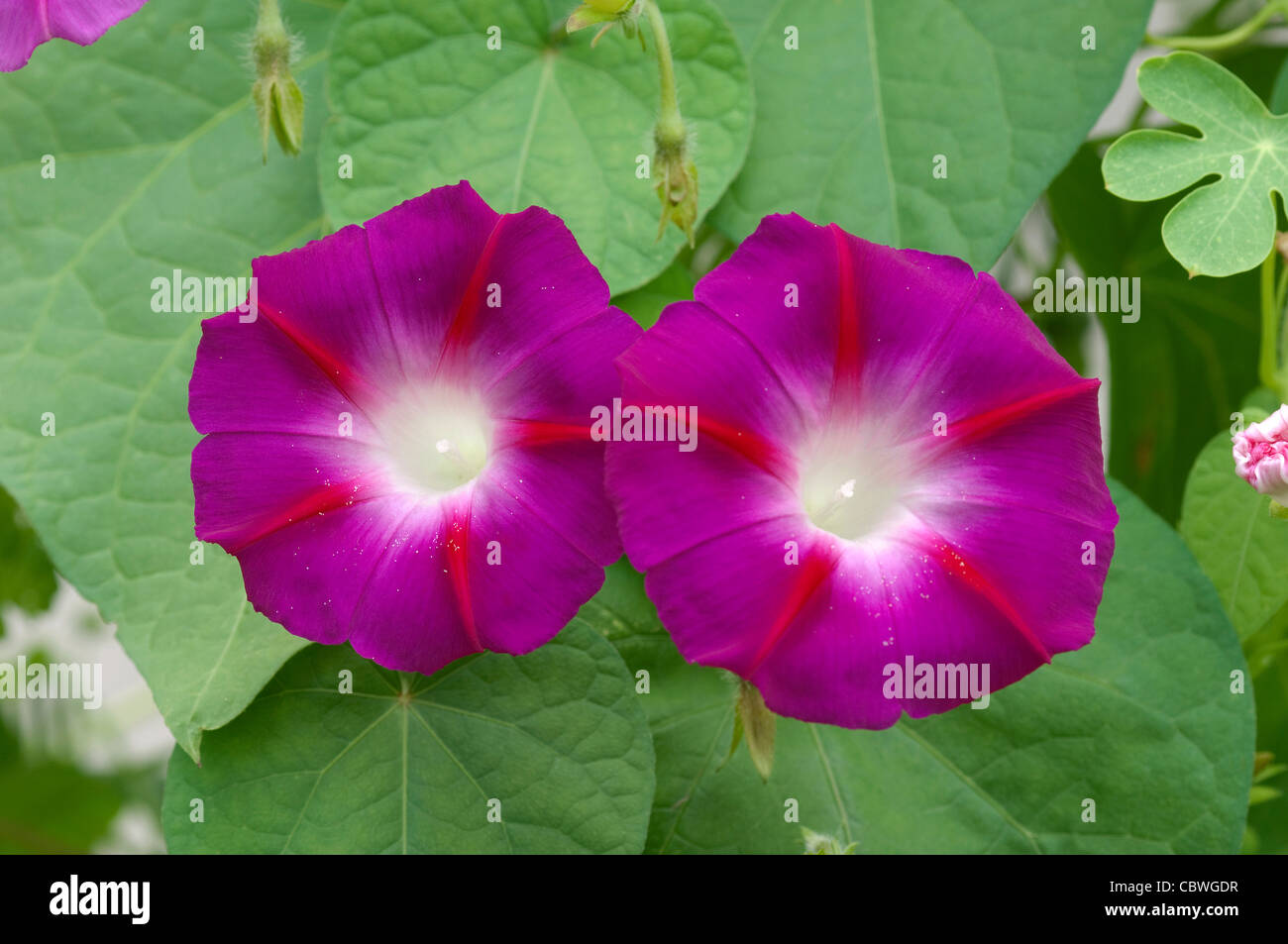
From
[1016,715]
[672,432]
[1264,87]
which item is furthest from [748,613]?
[1264,87]

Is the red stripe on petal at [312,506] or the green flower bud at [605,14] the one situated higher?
the green flower bud at [605,14]

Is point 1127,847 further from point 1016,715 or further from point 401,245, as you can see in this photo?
A: point 401,245

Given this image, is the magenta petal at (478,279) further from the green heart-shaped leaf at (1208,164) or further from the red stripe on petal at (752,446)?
the green heart-shaped leaf at (1208,164)

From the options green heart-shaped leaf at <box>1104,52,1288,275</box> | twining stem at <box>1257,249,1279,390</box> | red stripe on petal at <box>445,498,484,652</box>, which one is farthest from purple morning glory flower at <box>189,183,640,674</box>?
twining stem at <box>1257,249,1279,390</box>

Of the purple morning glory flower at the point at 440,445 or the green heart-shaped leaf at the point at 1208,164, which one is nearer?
the purple morning glory flower at the point at 440,445

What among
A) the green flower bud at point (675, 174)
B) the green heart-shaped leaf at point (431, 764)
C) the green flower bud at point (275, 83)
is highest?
the green flower bud at point (275, 83)

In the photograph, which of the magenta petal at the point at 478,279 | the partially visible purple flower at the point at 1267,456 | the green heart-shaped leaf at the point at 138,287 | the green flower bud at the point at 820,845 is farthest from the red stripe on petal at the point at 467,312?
the partially visible purple flower at the point at 1267,456
